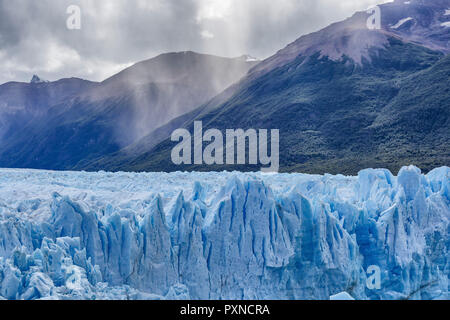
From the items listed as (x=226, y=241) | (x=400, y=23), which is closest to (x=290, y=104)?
(x=226, y=241)

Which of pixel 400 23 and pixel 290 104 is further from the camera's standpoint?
pixel 400 23

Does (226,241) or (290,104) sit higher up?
(290,104)

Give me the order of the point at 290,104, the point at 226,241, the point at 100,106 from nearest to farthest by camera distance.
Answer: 1. the point at 226,241
2. the point at 290,104
3. the point at 100,106

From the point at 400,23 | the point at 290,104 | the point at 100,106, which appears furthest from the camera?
the point at 100,106

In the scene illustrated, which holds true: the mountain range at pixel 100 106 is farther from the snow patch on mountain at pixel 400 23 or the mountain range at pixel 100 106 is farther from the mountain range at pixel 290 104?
the snow patch on mountain at pixel 400 23

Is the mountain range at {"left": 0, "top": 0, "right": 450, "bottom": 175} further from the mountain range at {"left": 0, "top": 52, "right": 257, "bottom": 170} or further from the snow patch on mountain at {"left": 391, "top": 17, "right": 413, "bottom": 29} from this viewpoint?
the snow patch on mountain at {"left": 391, "top": 17, "right": 413, "bottom": 29}

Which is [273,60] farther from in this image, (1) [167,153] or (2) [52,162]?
(2) [52,162]

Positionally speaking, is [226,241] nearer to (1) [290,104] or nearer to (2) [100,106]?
(1) [290,104]
